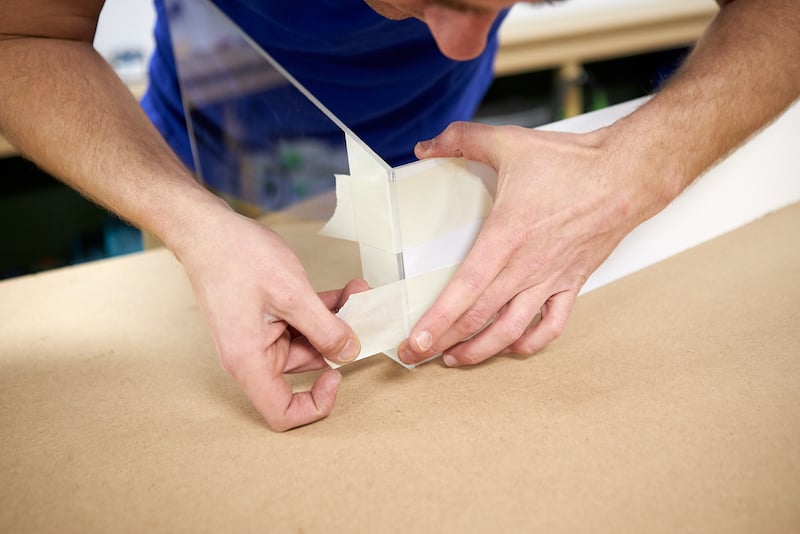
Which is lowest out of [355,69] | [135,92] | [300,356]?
[135,92]

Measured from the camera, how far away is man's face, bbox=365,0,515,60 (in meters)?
0.59

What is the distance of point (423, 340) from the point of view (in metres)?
0.66

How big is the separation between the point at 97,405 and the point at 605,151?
59 centimetres

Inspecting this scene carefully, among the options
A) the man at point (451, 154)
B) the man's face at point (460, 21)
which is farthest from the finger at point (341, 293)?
the man's face at point (460, 21)

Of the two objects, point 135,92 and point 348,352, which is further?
point 135,92

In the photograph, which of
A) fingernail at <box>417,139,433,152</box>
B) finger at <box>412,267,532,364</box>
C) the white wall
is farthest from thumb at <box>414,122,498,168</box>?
the white wall

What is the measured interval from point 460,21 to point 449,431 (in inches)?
14.3

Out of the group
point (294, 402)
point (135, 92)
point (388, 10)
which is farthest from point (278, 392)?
point (135, 92)

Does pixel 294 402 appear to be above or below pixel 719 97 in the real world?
below

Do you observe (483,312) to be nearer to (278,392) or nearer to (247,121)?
(278,392)

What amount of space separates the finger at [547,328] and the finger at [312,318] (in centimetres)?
19

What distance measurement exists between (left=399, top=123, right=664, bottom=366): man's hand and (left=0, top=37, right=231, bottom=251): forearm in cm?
26

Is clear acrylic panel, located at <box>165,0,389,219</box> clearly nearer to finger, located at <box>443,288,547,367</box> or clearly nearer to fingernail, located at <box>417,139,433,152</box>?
fingernail, located at <box>417,139,433,152</box>

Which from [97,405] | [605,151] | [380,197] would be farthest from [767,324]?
[97,405]
